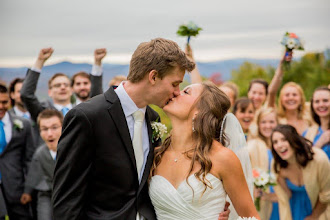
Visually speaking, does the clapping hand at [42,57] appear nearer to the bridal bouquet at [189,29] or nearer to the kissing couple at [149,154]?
the bridal bouquet at [189,29]

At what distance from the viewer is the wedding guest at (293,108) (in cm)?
757

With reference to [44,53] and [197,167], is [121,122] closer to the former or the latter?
[197,167]

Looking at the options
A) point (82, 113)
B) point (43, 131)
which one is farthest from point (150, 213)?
point (43, 131)

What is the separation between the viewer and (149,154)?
3576mm

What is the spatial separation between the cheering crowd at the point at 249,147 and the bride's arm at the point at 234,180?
8.40 feet

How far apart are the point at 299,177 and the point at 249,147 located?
0.92m

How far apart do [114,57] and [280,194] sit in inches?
192

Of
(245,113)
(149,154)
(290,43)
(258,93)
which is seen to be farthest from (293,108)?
(149,154)

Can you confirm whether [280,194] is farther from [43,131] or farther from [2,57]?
[2,57]

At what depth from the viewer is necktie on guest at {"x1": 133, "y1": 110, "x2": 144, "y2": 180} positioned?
3.47 m

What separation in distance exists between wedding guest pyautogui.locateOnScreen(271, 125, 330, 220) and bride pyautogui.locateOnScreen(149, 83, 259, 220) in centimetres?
242

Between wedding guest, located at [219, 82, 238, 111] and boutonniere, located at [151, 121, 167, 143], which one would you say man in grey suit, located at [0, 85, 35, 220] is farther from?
boutonniere, located at [151, 121, 167, 143]

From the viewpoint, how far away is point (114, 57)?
9.67 metres

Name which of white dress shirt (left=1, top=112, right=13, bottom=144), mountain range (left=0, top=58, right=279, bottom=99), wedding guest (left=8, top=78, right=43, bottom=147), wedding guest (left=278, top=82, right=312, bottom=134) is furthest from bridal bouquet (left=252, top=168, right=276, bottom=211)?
wedding guest (left=8, top=78, right=43, bottom=147)
